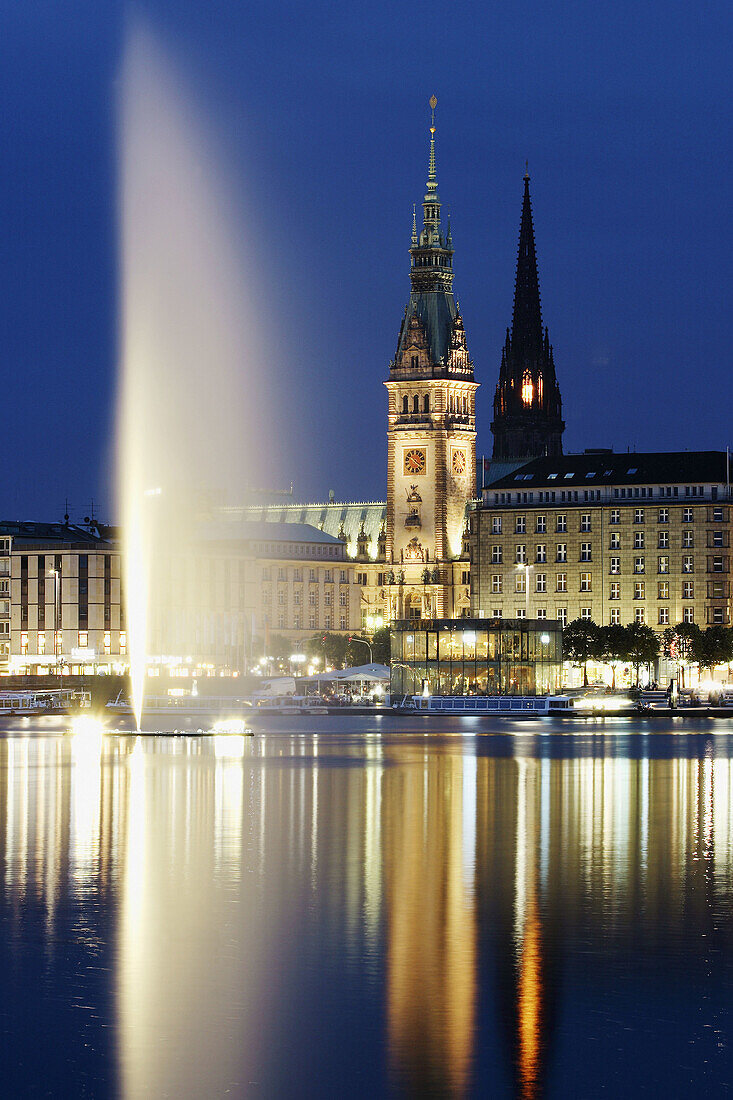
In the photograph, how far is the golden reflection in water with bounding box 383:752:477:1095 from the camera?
1222 inches

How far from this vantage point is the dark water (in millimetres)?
30766

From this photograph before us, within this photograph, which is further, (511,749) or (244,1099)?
(511,749)

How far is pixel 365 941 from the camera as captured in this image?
133 ft

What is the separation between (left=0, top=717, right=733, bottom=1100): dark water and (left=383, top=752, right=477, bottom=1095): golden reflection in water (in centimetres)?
8

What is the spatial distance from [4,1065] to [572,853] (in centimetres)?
2645

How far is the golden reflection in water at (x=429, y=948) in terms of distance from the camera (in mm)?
31031

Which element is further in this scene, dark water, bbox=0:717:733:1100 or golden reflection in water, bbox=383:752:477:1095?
golden reflection in water, bbox=383:752:477:1095

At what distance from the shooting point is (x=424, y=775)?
86.4 metres

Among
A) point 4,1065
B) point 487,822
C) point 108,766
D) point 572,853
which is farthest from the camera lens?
point 108,766

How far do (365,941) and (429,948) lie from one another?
1.44 meters

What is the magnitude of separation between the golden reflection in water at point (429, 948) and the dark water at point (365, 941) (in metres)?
0.08

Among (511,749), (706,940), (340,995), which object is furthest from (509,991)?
(511,749)

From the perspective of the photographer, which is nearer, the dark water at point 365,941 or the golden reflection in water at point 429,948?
the dark water at point 365,941

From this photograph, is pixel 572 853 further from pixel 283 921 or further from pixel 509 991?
pixel 509 991
